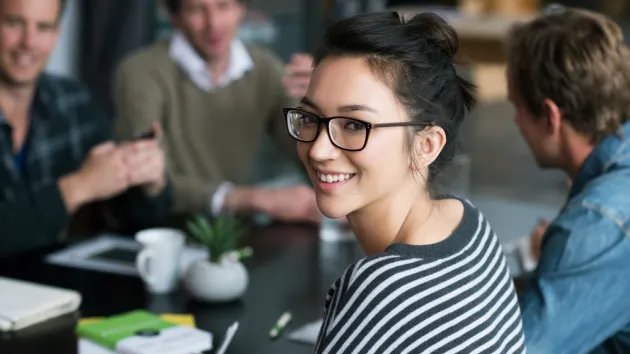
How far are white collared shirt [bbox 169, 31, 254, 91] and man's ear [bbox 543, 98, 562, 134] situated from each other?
1.38m

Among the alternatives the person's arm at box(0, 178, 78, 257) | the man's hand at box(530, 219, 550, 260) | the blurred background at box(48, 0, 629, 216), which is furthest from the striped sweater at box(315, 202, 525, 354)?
the blurred background at box(48, 0, 629, 216)

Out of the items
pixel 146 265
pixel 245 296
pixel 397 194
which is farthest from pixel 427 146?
pixel 146 265

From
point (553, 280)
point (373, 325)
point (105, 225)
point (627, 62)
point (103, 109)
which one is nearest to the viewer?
point (373, 325)

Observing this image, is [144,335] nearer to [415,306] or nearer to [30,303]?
[30,303]

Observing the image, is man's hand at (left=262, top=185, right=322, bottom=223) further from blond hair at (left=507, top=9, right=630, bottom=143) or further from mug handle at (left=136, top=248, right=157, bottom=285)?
blond hair at (left=507, top=9, right=630, bottom=143)

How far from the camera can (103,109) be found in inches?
165

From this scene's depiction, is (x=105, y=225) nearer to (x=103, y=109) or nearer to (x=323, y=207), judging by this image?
(x=323, y=207)

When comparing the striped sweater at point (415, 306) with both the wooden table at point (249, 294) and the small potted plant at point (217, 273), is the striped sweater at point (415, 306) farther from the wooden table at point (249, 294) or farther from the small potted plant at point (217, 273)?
the small potted plant at point (217, 273)

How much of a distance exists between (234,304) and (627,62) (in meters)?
0.86

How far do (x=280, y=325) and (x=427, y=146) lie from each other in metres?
0.50

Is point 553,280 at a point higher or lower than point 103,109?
higher

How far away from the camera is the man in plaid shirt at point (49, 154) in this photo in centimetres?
Answer: 196

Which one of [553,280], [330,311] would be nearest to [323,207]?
[330,311]

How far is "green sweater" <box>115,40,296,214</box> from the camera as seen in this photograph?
267cm
